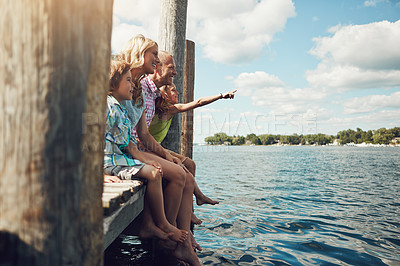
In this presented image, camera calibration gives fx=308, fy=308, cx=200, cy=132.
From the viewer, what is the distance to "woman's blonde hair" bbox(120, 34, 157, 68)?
3.43m

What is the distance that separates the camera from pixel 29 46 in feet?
3.61

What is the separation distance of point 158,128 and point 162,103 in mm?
380

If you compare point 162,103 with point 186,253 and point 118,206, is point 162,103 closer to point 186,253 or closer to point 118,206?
point 186,253

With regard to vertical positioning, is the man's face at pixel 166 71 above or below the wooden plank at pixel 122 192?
above

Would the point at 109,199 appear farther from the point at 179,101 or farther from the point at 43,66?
the point at 179,101

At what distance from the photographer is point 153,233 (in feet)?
9.27

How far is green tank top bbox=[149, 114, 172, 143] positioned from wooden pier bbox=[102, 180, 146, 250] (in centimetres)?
183

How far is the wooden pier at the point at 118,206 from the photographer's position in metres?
1.69

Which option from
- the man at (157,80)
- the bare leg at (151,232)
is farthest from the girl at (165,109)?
the bare leg at (151,232)

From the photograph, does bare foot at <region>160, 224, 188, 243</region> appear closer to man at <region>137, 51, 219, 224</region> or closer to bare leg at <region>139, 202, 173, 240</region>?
bare leg at <region>139, 202, 173, 240</region>

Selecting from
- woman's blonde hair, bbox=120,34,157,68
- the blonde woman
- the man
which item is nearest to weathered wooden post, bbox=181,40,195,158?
the man

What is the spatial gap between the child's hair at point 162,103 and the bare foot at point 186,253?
75.3 inches

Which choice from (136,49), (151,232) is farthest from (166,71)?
(151,232)

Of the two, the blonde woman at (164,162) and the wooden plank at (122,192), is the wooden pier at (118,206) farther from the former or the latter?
the blonde woman at (164,162)
